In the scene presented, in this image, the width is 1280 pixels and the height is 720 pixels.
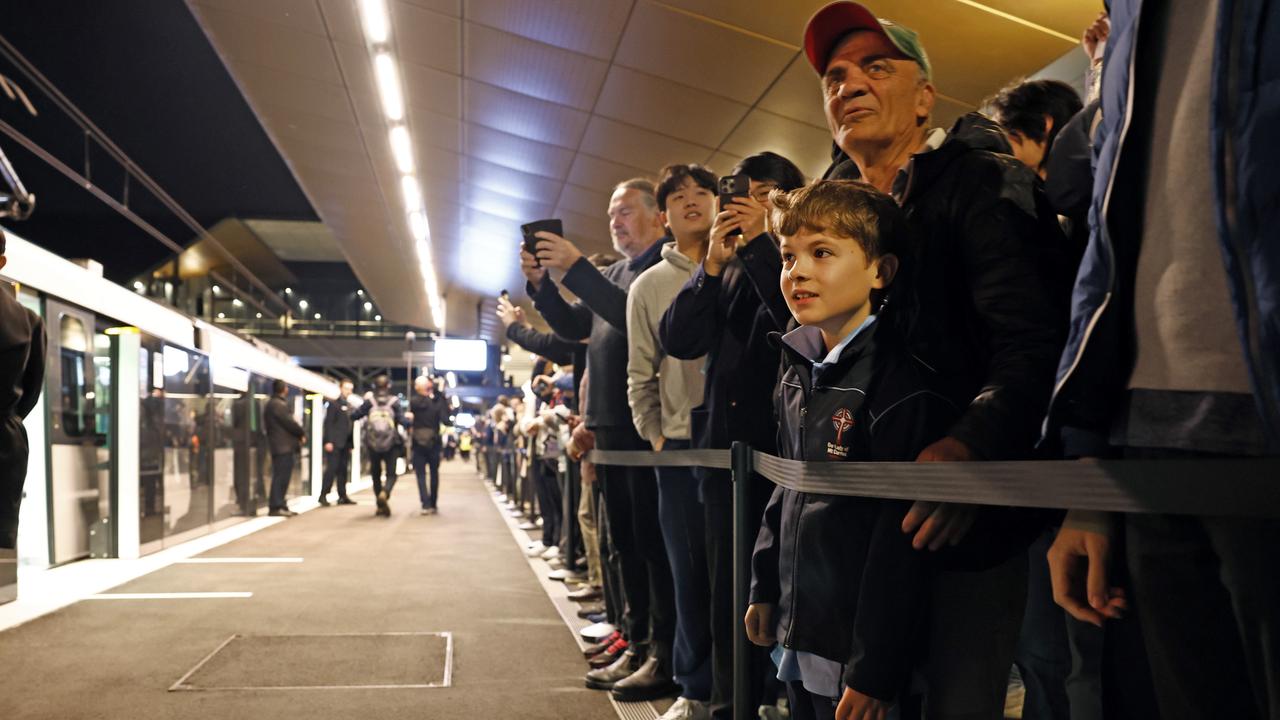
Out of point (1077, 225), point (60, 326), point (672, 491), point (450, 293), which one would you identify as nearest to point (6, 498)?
point (672, 491)

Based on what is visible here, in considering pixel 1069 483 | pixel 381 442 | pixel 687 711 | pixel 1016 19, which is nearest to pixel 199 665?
pixel 687 711

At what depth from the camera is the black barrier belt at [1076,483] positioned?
3.71 feet

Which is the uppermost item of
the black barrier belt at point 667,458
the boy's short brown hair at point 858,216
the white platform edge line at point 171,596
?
the boy's short brown hair at point 858,216

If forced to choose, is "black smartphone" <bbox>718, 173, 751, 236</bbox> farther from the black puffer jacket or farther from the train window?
the train window

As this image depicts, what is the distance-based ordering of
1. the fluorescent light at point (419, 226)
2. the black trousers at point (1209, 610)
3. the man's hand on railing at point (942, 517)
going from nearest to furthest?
the black trousers at point (1209, 610), the man's hand on railing at point (942, 517), the fluorescent light at point (419, 226)

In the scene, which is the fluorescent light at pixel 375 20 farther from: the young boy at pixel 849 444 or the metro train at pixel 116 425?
the young boy at pixel 849 444

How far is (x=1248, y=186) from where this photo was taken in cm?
116

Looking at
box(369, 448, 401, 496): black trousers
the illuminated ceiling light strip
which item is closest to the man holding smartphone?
the illuminated ceiling light strip

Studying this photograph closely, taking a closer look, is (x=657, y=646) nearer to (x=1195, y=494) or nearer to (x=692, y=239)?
(x=692, y=239)

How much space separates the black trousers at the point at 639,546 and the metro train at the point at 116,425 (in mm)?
4079

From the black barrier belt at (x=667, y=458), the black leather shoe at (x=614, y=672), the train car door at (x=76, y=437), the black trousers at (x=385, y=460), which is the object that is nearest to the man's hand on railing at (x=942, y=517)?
the black barrier belt at (x=667, y=458)

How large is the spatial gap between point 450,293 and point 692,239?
20864mm

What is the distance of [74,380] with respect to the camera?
780cm

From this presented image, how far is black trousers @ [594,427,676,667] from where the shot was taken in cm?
383
